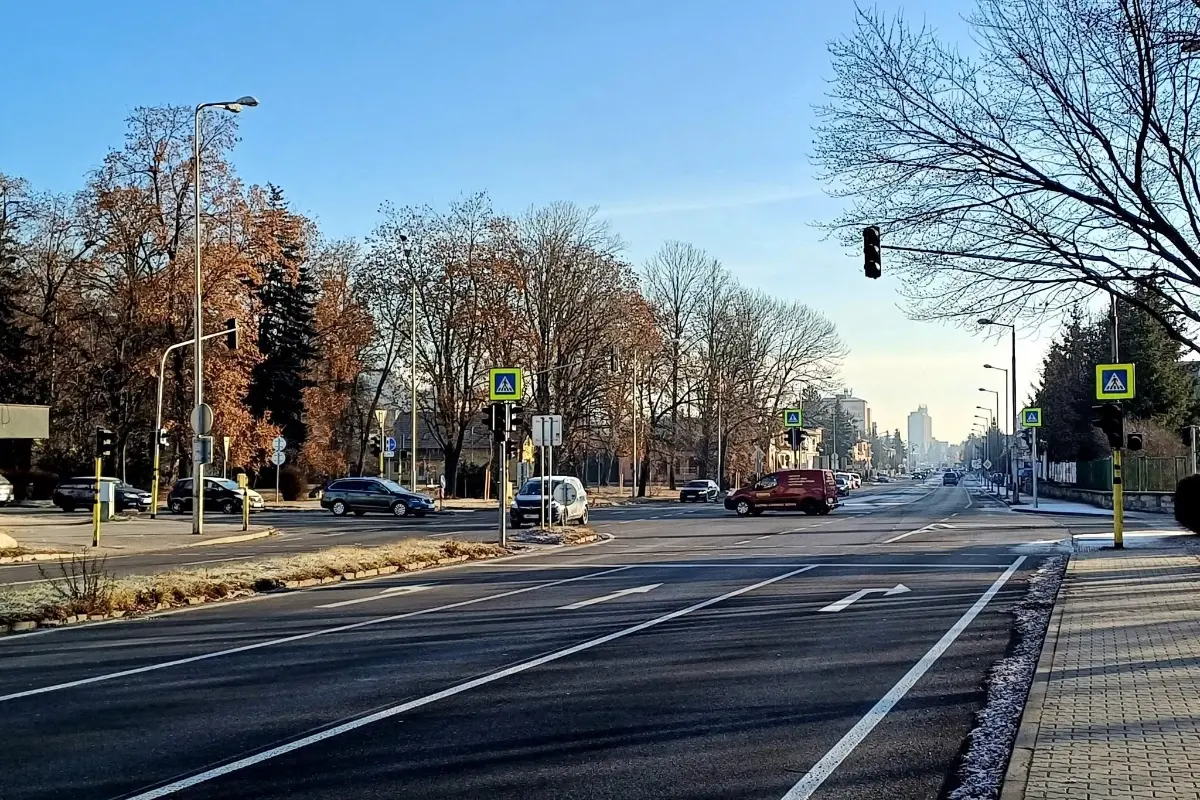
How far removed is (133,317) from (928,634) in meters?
44.3

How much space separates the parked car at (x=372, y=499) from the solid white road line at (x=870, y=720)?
33593 mm

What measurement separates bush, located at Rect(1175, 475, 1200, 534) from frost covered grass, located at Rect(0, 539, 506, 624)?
17.8m

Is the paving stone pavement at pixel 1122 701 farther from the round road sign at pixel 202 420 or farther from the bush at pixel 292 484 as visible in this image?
the bush at pixel 292 484

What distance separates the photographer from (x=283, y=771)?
663 centimetres

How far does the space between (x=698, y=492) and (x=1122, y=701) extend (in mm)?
58917

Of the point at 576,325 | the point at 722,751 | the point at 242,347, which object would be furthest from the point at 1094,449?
the point at 722,751

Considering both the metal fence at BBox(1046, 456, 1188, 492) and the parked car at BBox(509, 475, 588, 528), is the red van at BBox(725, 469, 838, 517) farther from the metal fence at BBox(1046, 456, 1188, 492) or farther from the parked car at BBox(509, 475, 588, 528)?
the metal fence at BBox(1046, 456, 1188, 492)

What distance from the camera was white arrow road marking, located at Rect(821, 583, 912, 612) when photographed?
1479 cm

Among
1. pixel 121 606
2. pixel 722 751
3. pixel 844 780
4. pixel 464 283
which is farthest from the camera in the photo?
pixel 464 283

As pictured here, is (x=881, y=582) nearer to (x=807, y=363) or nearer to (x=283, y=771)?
(x=283, y=771)

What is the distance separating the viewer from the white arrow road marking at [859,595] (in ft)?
48.5

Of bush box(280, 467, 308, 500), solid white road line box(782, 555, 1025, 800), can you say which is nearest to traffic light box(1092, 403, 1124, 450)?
solid white road line box(782, 555, 1025, 800)

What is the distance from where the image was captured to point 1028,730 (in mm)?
7434

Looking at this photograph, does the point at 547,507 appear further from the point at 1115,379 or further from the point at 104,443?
the point at 1115,379
